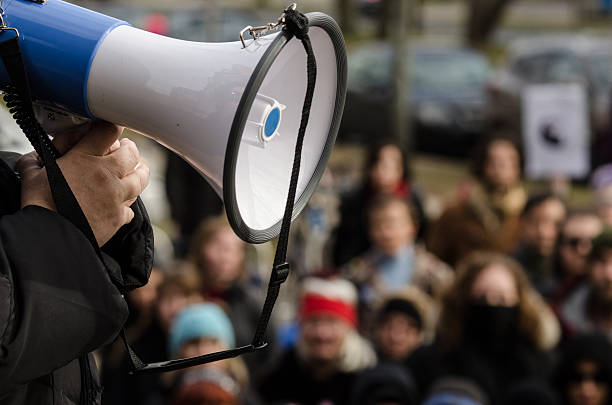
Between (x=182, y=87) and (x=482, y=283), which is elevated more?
(x=182, y=87)

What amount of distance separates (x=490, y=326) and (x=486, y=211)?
1.84 meters

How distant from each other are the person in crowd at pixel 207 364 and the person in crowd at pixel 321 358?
154 mm

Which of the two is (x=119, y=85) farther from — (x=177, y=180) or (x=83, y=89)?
(x=177, y=180)

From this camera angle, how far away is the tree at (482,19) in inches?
830

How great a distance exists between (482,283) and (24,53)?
9.24 ft

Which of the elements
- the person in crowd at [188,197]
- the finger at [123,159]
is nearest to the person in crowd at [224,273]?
the person in crowd at [188,197]

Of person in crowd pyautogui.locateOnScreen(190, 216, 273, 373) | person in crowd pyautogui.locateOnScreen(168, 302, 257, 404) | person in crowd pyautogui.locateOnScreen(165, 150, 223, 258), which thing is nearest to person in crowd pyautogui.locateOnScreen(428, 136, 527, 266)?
person in crowd pyautogui.locateOnScreen(190, 216, 273, 373)

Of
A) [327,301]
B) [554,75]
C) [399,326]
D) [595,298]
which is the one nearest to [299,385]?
[327,301]

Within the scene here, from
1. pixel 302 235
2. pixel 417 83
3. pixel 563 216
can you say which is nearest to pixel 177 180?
pixel 302 235

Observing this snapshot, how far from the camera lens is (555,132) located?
7.18 meters

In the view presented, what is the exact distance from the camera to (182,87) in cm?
148

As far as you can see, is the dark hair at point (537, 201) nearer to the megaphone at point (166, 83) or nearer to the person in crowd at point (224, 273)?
the person in crowd at point (224, 273)

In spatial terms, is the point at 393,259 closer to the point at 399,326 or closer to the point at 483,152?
the point at 399,326

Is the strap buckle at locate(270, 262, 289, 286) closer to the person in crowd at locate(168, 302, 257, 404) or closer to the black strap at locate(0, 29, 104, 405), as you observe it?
the black strap at locate(0, 29, 104, 405)
